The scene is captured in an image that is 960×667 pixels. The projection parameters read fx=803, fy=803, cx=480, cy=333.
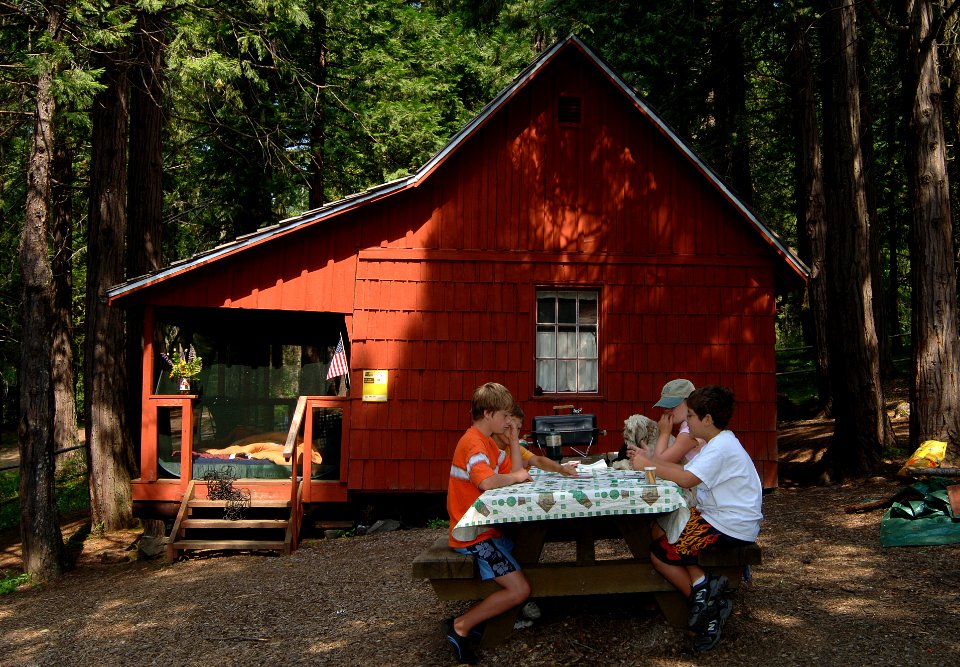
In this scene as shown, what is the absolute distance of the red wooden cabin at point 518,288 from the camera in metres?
11.1

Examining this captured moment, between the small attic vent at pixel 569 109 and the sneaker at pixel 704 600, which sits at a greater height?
the small attic vent at pixel 569 109

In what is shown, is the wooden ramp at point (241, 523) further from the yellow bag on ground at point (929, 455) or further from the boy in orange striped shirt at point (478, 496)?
the yellow bag on ground at point (929, 455)

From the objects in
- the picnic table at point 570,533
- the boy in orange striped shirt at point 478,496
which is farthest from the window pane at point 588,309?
the boy in orange striped shirt at point 478,496

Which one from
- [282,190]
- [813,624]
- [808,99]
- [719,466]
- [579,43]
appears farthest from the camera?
[282,190]

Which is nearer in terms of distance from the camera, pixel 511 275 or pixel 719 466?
pixel 719 466

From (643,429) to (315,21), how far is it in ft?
48.2

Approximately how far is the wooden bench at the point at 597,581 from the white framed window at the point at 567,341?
6.39 metres

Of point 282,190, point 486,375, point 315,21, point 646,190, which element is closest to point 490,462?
point 486,375

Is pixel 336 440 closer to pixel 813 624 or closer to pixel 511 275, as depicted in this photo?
pixel 511 275

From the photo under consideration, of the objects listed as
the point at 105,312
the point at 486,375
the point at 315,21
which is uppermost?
the point at 315,21

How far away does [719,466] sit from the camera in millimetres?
4703

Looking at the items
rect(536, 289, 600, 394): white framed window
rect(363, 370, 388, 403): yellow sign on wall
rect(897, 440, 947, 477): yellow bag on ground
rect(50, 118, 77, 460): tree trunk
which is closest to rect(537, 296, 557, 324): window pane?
rect(536, 289, 600, 394): white framed window

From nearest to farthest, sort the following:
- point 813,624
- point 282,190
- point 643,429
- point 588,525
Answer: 1. point 588,525
2. point 813,624
3. point 643,429
4. point 282,190

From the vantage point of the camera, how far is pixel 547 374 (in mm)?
11477
